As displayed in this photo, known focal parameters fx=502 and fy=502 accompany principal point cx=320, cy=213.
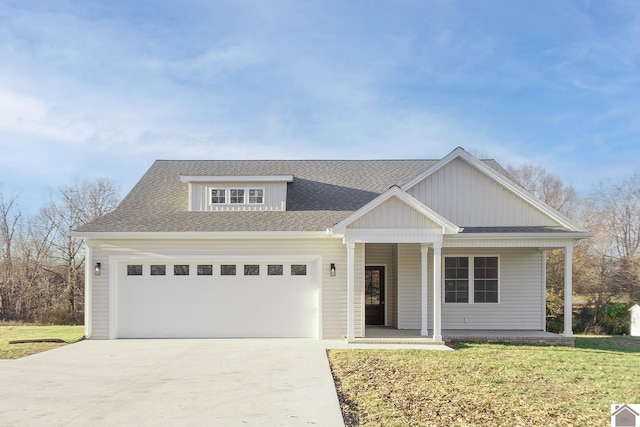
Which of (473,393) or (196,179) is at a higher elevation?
(196,179)

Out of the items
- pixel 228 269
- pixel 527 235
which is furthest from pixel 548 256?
pixel 228 269

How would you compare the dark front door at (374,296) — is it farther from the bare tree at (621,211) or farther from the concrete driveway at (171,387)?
the bare tree at (621,211)

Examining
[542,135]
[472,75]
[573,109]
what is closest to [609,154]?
[542,135]

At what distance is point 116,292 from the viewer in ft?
45.3

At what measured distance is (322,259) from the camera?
45.3 feet

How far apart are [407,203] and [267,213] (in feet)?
15.2

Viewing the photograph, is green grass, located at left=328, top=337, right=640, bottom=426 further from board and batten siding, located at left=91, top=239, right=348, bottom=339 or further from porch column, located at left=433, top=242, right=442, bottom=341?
board and batten siding, located at left=91, top=239, right=348, bottom=339

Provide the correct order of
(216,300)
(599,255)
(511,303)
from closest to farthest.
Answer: (216,300), (511,303), (599,255)

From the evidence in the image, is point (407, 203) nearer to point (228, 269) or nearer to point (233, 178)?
point (228, 269)

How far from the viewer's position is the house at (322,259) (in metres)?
13.6

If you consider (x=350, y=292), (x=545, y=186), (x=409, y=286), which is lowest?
(x=409, y=286)

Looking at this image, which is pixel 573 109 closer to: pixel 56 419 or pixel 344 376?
pixel 344 376

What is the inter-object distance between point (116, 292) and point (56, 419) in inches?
308

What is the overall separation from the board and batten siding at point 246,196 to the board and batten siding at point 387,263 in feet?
10.5
